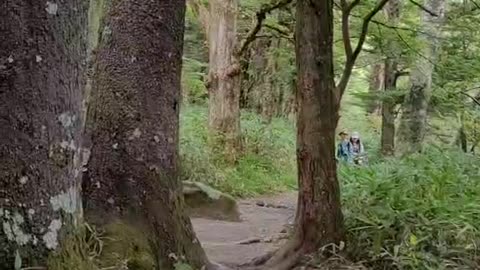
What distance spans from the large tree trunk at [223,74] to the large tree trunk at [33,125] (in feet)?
32.6

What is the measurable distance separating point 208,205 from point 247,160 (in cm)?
439

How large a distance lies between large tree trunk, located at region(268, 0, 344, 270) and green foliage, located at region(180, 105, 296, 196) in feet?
16.4

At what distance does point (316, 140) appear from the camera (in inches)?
224

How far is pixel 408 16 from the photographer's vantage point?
52.5 ft

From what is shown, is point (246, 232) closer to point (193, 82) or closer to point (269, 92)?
point (193, 82)

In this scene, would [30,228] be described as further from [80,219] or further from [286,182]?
[286,182]

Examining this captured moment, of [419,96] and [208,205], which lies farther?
[419,96]

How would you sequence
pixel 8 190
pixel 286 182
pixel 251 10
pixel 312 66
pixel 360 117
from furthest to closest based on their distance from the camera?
pixel 360 117
pixel 286 182
pixel 251 10
pixel 312 66
pixel 8 190

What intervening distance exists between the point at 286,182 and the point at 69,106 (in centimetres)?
1148

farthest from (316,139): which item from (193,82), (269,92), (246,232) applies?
(269,92)

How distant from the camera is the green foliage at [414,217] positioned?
5.26 meters

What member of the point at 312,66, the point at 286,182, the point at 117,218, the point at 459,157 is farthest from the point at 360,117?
the point at 117,218

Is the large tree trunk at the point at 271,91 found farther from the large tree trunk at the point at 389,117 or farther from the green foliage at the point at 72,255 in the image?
the green foliage at the point at 72,255

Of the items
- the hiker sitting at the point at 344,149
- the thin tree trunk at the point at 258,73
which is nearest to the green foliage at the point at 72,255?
the hiker sitting at the point at 344,149
